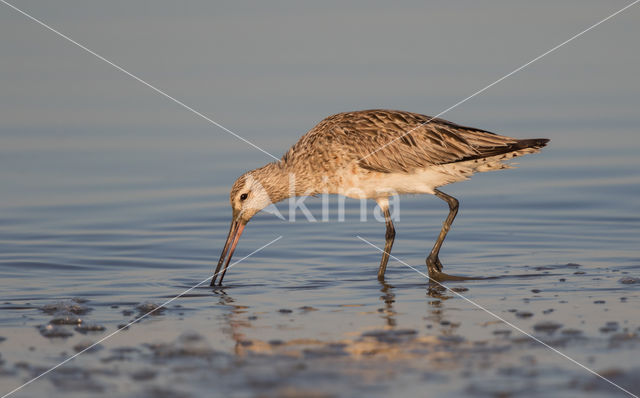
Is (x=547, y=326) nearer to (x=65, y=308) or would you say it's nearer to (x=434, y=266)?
(x=434, y=266)

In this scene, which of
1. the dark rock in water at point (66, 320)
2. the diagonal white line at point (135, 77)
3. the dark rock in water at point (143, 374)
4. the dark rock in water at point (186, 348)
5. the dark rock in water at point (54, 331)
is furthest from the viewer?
the diagonal white line at point (135, 77)

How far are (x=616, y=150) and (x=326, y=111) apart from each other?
158 inches

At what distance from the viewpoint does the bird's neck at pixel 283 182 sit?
370 inches

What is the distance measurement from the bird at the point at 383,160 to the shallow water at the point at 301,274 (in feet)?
1.93

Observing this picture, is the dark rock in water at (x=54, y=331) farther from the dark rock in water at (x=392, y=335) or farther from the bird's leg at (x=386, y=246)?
the bird's leg at (x=386, y=246)

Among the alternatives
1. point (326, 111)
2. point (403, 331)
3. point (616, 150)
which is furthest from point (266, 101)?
point (403, 331)

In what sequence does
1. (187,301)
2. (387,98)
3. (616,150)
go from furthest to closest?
(387,98) → (616,150) → (187,301)

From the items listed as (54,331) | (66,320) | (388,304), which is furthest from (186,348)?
(388,304)

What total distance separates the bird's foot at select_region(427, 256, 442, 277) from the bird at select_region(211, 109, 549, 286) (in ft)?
1.05

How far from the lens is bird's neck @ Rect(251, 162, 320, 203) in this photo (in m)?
9.39

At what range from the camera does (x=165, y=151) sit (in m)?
13.6

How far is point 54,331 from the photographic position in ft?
21.4

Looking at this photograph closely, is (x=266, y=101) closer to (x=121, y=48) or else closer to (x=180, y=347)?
(x=121, y=48)

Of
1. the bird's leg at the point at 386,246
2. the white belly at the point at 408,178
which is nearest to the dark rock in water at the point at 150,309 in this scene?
the bird's leg at the point at 386,246
